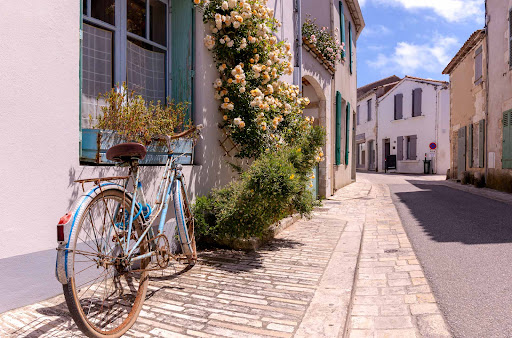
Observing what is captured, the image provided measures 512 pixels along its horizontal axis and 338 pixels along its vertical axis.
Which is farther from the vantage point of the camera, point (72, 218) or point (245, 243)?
point (245, 243)

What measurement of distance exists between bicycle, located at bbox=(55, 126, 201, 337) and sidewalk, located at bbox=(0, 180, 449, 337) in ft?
0.60

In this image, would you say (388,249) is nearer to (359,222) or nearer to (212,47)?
(359,222)

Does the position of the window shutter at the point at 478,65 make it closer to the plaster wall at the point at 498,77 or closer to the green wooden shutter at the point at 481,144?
the plaster wall at the point at 498,77

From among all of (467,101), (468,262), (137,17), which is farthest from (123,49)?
(467,101)

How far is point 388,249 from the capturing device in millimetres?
4559

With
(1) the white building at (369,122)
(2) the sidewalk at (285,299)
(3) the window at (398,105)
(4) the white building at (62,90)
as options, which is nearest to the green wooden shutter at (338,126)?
(2) the sidewalk at (285,299)

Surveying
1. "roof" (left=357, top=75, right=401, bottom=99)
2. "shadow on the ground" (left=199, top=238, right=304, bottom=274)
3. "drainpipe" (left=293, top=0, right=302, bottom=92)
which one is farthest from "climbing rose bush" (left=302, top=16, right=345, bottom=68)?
"roof" (left=357, top=75, right=401, bottom=99)

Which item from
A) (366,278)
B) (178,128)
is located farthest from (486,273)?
(178,128)

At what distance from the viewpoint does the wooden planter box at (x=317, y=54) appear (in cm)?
807

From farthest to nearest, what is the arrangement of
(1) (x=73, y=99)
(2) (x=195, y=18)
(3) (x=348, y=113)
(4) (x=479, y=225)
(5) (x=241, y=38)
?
(3) (x=348, y=113), (4) (x=479, y=225), (5) (x=241, y=38), (2) (x=195, y=18), (1) (x=73, y=99)

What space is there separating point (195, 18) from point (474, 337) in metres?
4.11

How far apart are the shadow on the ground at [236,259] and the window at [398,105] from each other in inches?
1045

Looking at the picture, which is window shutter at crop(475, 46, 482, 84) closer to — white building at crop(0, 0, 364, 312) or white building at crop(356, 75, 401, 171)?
white building at crop(0, 0, 364, 312)

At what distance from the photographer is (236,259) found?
3900 millimetres
